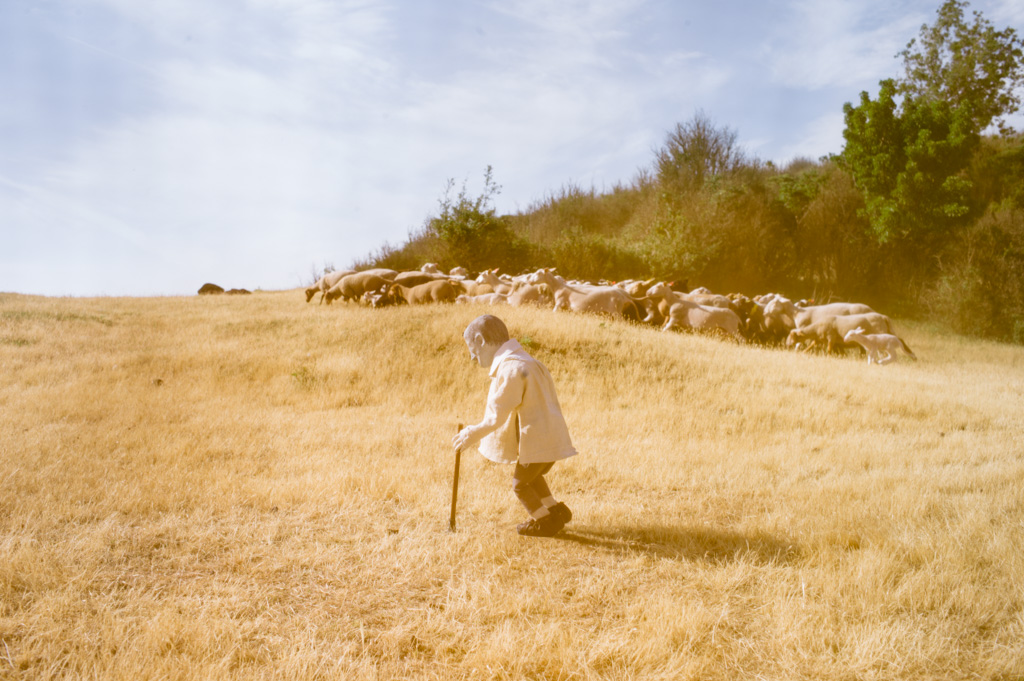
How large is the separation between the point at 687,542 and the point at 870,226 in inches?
1156

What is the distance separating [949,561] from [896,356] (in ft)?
46.9

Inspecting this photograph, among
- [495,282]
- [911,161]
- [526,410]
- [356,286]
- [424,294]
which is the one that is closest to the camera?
[526,410]

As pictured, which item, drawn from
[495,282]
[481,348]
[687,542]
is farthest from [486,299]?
[687,542]

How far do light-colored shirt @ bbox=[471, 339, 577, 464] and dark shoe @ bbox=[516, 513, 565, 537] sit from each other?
685 mm

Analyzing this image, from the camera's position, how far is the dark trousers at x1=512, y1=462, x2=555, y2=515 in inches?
209

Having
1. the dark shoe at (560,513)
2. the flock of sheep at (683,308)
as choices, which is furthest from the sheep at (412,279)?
the dark shoe at (560,513)

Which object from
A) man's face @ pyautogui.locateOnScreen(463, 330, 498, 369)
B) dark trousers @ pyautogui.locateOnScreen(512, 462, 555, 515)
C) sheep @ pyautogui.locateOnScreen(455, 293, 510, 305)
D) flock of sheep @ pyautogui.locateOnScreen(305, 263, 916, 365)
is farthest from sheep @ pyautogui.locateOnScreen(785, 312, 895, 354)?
man's face @ pyautogui.locateOnScreen(463, 330, 498, 369)

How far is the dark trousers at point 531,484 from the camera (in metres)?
5.31

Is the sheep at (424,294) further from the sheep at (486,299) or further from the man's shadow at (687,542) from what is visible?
the man's shadow at (687,542)

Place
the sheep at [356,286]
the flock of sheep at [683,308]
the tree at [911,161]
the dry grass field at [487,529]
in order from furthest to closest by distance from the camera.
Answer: the tree at [911,161] < the sheep at [356,286] < the flock of sheep at [683,308] < the dry grass field at [487,529]

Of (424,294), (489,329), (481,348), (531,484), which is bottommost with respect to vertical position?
(531,484)

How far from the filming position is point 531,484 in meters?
5.55

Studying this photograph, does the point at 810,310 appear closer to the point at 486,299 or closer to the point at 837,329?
the point at 837,329

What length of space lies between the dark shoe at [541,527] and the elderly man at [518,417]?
10cm
